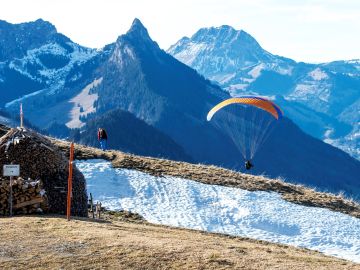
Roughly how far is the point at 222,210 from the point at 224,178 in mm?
6856

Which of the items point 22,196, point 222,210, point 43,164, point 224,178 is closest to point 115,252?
point 22,196

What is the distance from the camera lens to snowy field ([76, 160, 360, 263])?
122 ft

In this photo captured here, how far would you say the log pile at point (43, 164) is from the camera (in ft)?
91.4

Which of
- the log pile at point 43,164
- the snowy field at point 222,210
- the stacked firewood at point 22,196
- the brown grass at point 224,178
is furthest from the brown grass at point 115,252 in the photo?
the brown grass at point 224,178

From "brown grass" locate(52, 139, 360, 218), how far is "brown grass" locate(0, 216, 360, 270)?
22.4m

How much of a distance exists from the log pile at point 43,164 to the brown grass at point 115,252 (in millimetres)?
4268

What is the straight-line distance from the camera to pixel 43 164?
2825 cm

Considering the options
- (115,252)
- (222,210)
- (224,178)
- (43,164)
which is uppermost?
(43,164)

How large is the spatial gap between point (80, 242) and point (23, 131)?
10.2 meters

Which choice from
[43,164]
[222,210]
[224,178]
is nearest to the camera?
[43,164]

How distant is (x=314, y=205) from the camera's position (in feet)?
143

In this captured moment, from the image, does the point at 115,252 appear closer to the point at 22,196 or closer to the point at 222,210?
the point at 22,196

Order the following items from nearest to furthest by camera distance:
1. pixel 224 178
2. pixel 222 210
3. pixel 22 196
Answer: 1. pixel 22 196
2. pixel 222 210
3. pixel 224 178

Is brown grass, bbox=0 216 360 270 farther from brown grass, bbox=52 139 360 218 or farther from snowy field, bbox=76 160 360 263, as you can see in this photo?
brown grass, bbox=52 139 360 218
